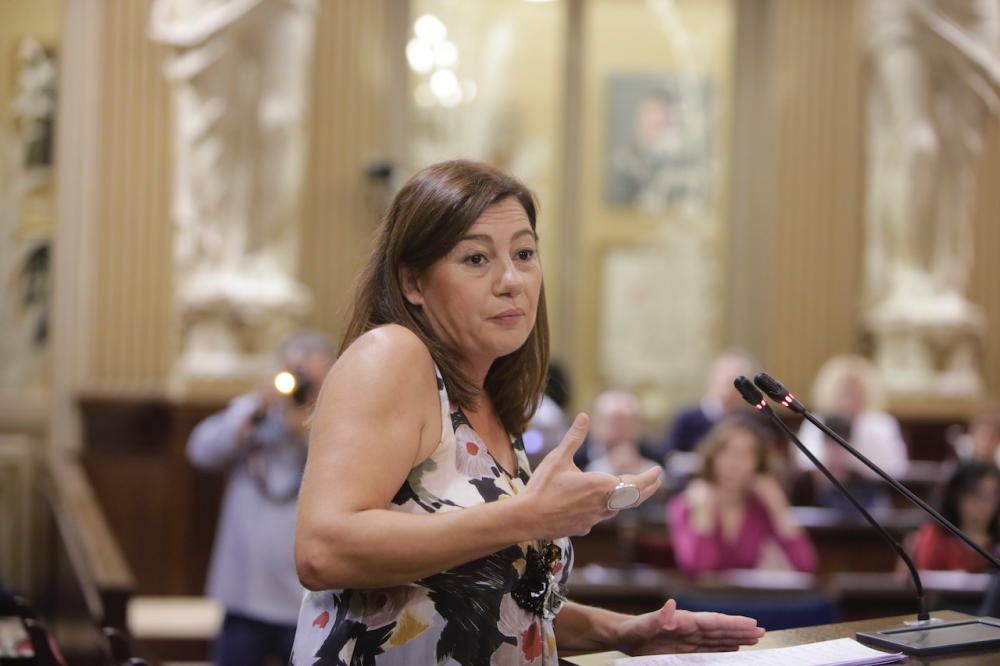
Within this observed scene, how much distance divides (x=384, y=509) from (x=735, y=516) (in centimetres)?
322

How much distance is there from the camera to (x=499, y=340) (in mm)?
1587

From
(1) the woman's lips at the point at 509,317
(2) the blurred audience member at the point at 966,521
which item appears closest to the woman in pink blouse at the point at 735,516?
(2) the blurred audience member at the point at 966,521

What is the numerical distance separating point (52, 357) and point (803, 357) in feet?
14.0

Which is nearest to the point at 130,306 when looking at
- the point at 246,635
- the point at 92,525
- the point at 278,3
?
the point at 278,3

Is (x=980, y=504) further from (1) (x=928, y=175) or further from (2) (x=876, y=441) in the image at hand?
(1) (x=928, y=175)

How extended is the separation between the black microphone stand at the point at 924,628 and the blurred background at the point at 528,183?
10.8 ft

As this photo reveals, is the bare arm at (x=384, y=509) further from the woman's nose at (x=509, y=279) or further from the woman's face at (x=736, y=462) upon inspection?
the woman's face at (x=736, y=462)

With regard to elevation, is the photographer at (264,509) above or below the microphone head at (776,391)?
below

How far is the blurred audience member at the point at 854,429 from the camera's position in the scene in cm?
557

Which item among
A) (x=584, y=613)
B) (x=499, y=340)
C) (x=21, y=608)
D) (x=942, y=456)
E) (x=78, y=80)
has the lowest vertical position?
(x=942, y=456)

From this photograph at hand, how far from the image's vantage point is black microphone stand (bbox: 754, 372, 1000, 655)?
1.64m

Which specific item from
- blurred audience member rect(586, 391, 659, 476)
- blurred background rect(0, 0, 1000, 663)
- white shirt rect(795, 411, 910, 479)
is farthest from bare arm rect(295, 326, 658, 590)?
white shirt rect(795, 411, 910, 479)

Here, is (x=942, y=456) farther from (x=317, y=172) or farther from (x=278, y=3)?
(x=278, y=3)

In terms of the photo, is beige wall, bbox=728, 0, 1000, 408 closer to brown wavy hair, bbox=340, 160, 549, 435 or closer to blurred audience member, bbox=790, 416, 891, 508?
blurred audience member, bbox=790, 416, 891, 508
